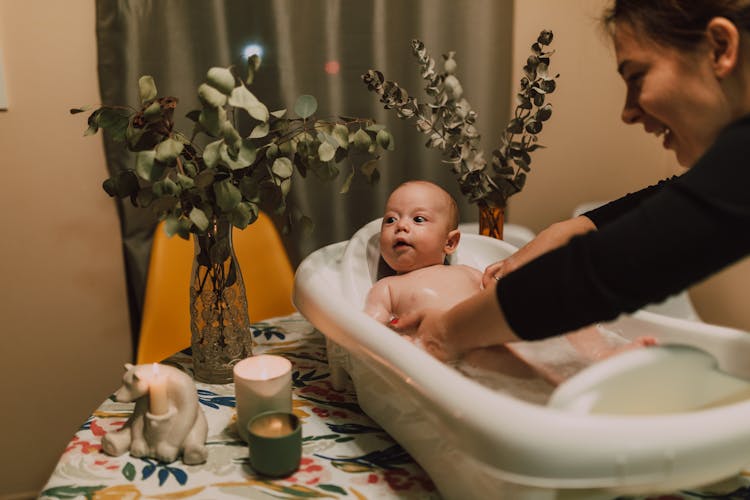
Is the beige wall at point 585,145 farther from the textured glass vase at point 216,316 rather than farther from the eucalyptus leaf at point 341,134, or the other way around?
the textured glass vase at point 216,316

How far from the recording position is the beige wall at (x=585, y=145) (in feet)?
6.40

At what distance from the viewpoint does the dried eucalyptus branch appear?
136cm

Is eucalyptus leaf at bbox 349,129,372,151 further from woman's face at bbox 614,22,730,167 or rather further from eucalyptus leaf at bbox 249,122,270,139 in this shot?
woman's face at bbox 614,22,730,167

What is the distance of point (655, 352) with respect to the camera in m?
0.72

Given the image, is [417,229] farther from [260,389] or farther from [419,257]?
[260,389]

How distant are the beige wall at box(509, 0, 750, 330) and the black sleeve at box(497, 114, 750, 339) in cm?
137

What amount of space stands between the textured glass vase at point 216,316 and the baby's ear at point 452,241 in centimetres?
46

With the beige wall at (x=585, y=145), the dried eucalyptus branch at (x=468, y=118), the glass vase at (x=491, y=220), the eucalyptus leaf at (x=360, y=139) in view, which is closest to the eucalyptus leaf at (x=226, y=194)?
the eucalyptus leaf at (x=360, y=139)

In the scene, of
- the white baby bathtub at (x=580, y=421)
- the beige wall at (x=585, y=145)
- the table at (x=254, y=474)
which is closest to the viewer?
the white baby bathtub at (x=580, y=421)

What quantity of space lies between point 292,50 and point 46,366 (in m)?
1.07

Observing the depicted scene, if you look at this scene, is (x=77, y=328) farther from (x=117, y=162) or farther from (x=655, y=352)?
(x=655, y=352)

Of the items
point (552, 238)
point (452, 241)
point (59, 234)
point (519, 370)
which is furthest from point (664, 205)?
point (59, 234)

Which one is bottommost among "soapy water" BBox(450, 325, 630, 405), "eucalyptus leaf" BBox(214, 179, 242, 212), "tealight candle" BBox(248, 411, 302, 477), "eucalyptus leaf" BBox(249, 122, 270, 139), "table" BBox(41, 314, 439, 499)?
"table" BBox(41, 314, 439, 499)

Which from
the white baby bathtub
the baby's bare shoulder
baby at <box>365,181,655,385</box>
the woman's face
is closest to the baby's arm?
baby at <box>365,181,655,385</box>
